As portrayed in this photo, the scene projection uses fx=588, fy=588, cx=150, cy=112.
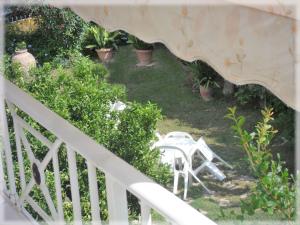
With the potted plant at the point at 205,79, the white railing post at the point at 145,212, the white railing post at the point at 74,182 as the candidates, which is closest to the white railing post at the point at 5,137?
the white railing post at the point at 74,182

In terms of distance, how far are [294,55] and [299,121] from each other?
39 cm

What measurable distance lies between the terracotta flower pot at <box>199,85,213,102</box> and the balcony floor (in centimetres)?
775

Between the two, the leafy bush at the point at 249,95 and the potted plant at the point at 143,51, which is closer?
the leafy bush at the point at 249,95

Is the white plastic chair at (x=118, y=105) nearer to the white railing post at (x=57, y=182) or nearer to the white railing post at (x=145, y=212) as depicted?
the white railing post at (x=57, y=182)

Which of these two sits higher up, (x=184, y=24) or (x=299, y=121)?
(x=184, y=24)

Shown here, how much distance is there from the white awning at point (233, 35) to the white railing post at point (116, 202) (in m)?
0.52

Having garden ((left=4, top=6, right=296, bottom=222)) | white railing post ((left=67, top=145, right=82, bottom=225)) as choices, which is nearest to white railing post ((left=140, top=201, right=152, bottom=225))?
white railing post ((left=67, top=145, right=82, bottom=225))

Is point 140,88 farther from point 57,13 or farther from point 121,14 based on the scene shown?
point 121,14

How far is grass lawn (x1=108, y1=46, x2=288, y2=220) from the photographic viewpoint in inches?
308

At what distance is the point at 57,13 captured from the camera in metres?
11.7

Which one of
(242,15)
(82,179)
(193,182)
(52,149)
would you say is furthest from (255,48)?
(193,182)

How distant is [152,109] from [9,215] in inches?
84.6

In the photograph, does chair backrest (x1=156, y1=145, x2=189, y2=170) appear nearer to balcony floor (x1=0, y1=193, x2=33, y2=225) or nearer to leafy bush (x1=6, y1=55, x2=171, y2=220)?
leafy bush (x1=6, y1=55, x2=171, y2=220)

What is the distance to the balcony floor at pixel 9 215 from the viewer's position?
279 centimetres
